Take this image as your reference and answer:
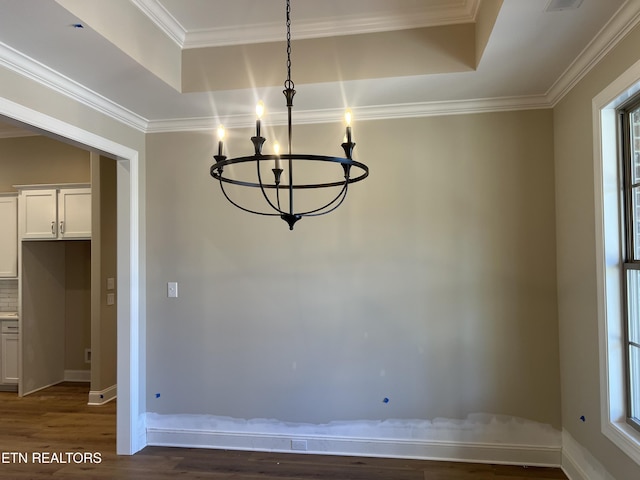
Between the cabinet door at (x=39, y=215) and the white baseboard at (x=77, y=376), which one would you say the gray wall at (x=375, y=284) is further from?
the white baseboard at (x=77, y=376)

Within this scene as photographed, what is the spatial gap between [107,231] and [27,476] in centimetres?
227

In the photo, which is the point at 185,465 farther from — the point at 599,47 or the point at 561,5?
the point at 599,47

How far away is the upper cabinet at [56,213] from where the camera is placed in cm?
445

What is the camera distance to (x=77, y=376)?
497 cm

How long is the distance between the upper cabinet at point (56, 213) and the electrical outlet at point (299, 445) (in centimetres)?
308

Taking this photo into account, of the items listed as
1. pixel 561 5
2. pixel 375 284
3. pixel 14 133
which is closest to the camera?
pixel 561 5

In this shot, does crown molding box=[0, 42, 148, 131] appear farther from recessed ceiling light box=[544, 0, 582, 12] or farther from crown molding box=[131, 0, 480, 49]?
recessed ceiling light box=[544, 0, 582, 12]

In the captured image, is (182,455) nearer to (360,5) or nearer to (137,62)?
(137,62)

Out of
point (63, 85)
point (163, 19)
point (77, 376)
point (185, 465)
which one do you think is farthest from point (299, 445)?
point (77, 376)

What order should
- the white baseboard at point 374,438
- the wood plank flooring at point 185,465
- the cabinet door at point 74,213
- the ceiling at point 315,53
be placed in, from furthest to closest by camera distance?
the cabinet door at point 74,213
the white baseboard at point 374,438
the wood plank flooring at point 185,465
the ceiling at point 315,53

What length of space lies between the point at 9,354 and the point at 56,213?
1.67 m

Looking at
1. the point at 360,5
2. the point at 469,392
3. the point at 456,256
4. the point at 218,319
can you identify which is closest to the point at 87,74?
the point at 360,5

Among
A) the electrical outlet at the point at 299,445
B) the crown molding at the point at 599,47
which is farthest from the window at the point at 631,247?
the electrical outlet at the point at 299,445

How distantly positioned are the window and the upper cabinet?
4649mm
